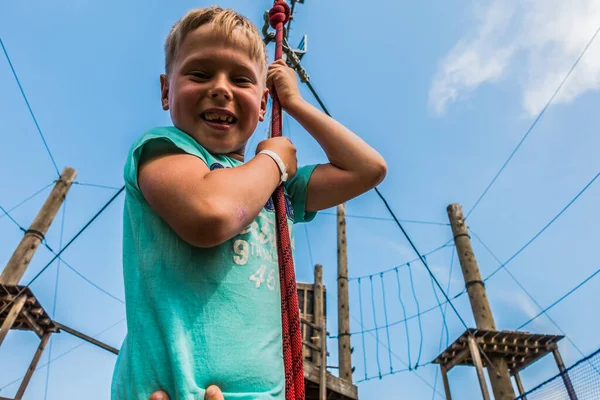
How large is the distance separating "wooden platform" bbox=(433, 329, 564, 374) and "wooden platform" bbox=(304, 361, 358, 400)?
7.42 feet

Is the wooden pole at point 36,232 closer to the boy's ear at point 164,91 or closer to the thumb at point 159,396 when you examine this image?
the boy's ear at point 164,91

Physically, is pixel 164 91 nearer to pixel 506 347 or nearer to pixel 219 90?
pixel 219 90

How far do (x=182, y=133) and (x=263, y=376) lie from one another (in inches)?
24.0

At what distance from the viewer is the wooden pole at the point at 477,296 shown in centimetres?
775

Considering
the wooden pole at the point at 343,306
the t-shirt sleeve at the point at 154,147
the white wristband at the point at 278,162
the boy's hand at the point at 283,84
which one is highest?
the wooden pole at the point at 343,306

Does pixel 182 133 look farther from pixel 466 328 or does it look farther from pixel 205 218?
pixel 466 328

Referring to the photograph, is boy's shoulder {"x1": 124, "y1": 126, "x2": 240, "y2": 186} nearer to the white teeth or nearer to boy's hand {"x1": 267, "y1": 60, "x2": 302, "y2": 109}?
the white teeth

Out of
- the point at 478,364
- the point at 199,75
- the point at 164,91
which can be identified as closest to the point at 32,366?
the point at 478,364

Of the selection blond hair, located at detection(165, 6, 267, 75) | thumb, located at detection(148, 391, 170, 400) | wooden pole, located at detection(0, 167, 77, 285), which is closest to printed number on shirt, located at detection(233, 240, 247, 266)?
thumb, located at detection(148, 391, 170, 400)

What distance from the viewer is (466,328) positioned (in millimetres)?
7805

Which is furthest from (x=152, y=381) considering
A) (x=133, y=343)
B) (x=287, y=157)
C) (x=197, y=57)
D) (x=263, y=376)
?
(x=197, y=57)

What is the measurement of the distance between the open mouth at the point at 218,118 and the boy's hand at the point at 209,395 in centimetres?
67

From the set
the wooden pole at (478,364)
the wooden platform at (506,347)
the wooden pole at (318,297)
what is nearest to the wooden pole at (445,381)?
the wooden platform at (506,347)

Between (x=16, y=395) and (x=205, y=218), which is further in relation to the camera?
(x=16, y=395)
